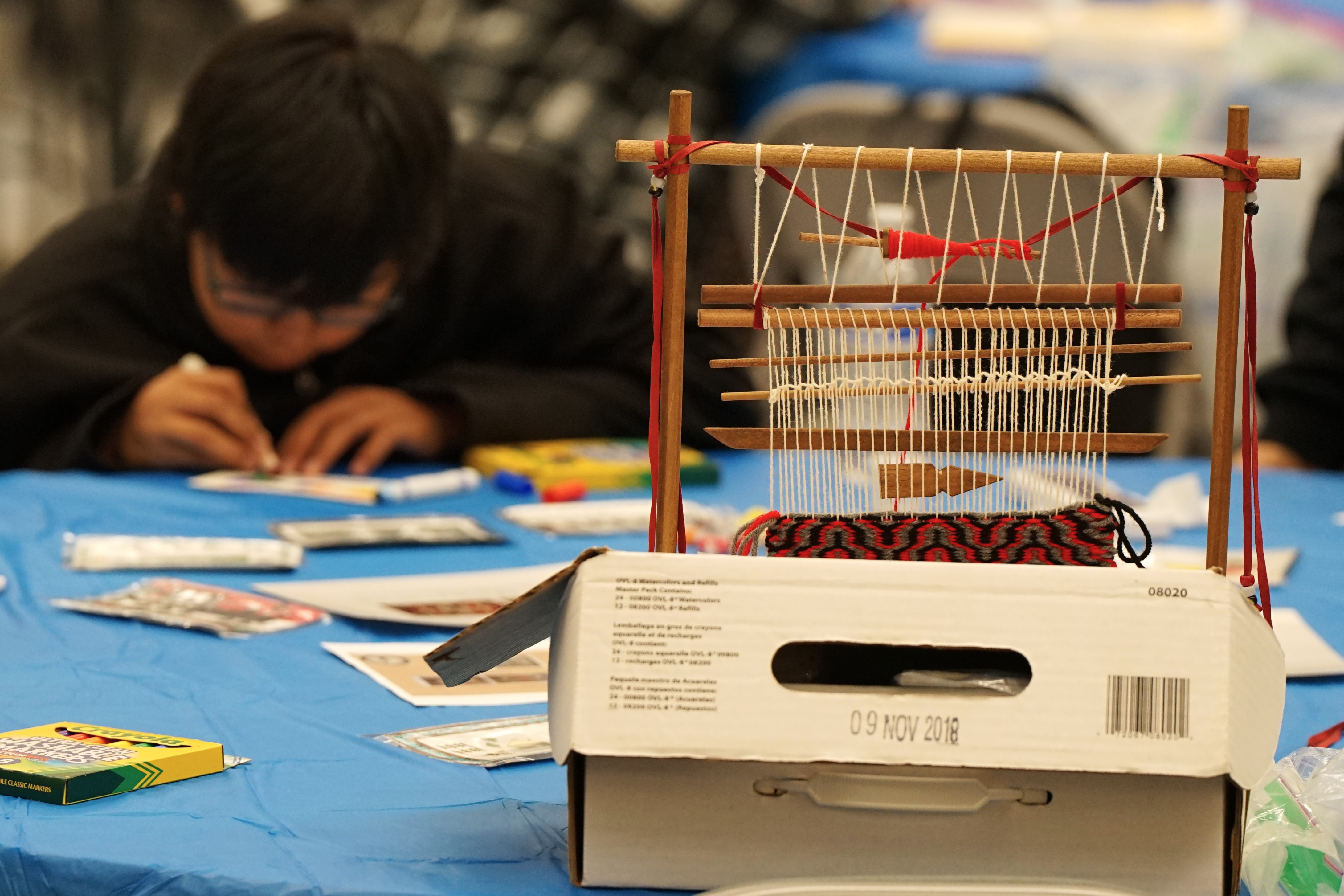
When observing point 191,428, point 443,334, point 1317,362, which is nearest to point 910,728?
point 191,428

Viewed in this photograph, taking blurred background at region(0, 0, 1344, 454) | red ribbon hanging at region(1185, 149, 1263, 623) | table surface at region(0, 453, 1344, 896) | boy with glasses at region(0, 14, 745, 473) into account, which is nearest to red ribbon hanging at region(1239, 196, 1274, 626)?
red ribbon hanging at region(1185, 149, 1263, 623)

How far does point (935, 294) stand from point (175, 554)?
2.89ft

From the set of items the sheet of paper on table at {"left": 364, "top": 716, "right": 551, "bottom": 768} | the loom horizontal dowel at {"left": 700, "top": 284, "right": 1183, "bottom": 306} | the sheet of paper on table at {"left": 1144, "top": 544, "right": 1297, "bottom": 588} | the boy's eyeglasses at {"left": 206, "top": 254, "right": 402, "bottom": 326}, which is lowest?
the sheet of paper on table at {"left": 1144, "top": 544, "right": 1297, "bottom": 588}

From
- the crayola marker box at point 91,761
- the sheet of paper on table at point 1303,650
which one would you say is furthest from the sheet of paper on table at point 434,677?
the sheet of paper on table at point 1303,650

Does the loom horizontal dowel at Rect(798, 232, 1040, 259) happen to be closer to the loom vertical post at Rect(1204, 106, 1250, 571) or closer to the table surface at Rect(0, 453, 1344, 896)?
the loom vertical post at Rect(1204, 106, 1250, 571)

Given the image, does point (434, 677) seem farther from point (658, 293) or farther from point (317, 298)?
point (317, 298)

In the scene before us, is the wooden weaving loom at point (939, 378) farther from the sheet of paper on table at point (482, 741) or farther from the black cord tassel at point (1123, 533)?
the sheet of paper on table at point (482, 741)

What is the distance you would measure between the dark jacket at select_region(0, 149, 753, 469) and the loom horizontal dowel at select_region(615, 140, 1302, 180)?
4.28 ft

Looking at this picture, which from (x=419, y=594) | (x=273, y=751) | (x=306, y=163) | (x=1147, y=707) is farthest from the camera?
(x=306, y=163)

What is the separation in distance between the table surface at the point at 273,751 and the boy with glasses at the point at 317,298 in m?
0.33

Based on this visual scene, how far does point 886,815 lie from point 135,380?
59.0 inches

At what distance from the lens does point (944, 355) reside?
0.73 metres

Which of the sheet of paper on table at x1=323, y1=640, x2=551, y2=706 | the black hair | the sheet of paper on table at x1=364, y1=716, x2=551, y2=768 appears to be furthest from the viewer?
the black hair

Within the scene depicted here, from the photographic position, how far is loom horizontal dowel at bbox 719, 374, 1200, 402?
71 centimetres
